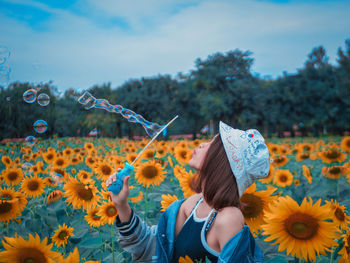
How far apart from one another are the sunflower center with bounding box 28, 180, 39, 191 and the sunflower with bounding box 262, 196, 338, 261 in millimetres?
2518

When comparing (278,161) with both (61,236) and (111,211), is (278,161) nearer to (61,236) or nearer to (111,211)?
(111,211)

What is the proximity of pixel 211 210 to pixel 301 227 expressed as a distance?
51cm

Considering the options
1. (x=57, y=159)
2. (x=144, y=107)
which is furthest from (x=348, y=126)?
(x=57, y=159)

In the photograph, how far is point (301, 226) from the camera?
144cm

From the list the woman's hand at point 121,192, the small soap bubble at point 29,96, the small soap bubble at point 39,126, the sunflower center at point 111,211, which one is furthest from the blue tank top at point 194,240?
the small soap bubble at point 39,126

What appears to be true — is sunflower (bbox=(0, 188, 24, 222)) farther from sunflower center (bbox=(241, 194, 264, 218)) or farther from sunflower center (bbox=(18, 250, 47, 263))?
sunflower center (bbox=(241, 194, 264, 218))

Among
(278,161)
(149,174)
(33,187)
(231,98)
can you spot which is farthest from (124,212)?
(231,98)

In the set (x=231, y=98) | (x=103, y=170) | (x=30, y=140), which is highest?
(x=231, y=98)

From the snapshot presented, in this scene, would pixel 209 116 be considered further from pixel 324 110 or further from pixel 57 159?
pixel 57 159

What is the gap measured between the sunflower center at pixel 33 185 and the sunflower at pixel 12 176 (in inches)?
15.9

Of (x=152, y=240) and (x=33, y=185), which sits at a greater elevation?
(x=33, y=185)

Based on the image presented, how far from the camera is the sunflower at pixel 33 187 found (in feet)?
9.59

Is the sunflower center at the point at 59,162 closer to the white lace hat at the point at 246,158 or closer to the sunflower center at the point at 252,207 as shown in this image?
the sunflower center at the point at 252,207

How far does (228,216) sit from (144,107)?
1213 centimetres
